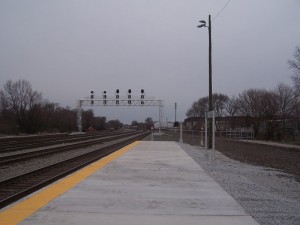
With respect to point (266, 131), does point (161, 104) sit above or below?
above

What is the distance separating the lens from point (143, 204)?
27.0 feet

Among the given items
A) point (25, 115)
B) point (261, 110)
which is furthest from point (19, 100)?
point (261, 110)

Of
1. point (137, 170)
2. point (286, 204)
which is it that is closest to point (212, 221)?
point (286, 204)

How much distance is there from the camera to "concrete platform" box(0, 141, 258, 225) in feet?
22.7

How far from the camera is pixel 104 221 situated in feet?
22.3

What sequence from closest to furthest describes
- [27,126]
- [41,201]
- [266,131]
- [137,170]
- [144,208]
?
[144,208]
[41,201]
[137,170]
[266,131]
[27,126]

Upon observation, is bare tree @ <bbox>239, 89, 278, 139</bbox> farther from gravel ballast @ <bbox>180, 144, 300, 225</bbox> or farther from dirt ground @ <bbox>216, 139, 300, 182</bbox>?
gravel ballast @ <bbox>180, 144, 300, 225</bbox>

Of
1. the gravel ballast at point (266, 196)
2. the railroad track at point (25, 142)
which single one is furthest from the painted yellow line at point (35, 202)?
the railroad track at point (25, 142)

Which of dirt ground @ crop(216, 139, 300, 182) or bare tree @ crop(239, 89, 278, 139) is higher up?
bare tree @ crop(239, 89, 278, 139)

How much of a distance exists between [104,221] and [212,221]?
1.81 m

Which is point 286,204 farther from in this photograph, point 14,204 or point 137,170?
point 137,170

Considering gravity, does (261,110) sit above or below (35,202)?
above

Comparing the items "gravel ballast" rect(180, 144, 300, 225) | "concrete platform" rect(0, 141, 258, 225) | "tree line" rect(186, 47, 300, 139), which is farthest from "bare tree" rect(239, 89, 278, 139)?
"concrete platform" rect(0, 141, 258, 225)

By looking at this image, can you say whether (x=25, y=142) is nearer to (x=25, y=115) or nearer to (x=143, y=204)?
(x=143, y=204)
